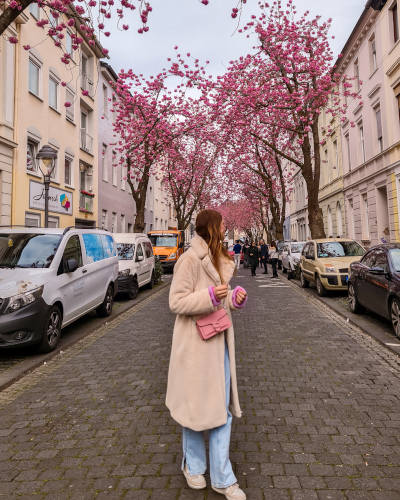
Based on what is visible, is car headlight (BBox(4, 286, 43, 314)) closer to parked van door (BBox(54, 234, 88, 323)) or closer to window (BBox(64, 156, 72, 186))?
parked van door (BBox(54, 234, 88, 323))

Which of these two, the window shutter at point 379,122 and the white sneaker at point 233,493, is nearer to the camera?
the white sneaker at point 233,493

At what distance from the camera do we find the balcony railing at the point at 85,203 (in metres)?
23.5

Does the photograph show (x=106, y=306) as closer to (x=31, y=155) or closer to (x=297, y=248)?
(x=31, y=155)

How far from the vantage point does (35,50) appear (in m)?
18.0

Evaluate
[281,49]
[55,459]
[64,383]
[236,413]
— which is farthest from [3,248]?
[281,49]

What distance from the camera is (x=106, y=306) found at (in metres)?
9.85

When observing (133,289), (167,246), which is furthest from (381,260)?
(167,246)

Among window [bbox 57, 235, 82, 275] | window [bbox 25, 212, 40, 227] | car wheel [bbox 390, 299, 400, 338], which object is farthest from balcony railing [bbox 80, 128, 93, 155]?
car wheel [bbox 390, 299, 400, 338]

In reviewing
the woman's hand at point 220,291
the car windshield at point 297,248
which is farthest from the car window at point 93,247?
the car windshield at point 297,248

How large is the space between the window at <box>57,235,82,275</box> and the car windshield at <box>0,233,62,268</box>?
7.6 inches

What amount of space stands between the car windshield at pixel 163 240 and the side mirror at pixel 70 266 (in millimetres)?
16922

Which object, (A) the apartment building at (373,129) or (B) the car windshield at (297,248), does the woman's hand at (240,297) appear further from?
(A) the apartment building at (373,129)

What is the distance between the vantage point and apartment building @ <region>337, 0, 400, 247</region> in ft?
63.7

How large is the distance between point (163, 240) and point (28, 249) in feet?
56.6
